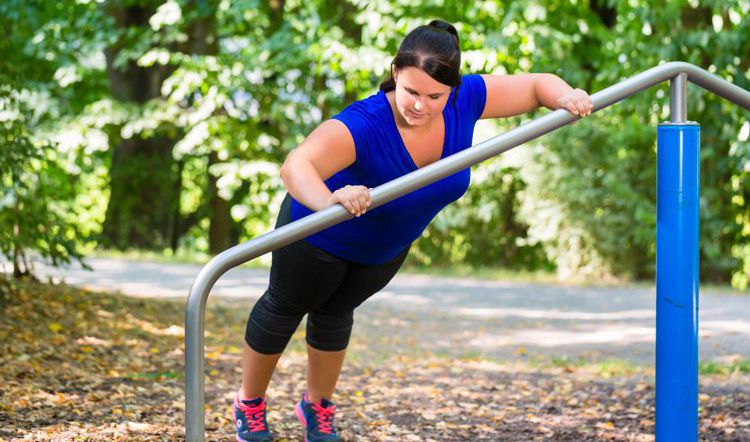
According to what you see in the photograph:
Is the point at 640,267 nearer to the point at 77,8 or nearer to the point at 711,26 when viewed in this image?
the point at 711,26

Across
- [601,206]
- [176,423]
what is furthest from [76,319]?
[601,206]

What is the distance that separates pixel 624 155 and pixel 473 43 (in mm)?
2476

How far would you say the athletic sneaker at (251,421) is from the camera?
326 centimetres

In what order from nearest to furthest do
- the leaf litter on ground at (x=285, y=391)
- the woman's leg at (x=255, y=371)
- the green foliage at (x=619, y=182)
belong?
the woman's leg at (x=255, y=371) < the leaf litter on ground at (x=285, y=391) < the green foliage at (x=619, y=182)

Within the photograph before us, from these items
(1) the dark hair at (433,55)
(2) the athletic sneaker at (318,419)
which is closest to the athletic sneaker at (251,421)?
(2) the athletic sneaker at (318,419)

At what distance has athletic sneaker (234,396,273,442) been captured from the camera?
326 cm

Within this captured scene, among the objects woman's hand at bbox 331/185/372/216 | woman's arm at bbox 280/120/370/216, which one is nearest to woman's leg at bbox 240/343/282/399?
woman's arm at bbox 280/120/370/216

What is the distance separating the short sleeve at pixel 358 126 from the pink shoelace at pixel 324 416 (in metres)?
1.00

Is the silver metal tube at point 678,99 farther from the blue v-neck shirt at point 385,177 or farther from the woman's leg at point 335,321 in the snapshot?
the woman's leg at point 335,321

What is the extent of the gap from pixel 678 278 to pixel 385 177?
817mm

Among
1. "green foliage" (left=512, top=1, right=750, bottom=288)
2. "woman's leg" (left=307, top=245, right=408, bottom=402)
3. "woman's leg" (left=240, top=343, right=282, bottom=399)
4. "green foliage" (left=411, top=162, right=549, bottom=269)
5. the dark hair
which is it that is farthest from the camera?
"green foliage" (left=411, top=162, right=549, bottom=269)

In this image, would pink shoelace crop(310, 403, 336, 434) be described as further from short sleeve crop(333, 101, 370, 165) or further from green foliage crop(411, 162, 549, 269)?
green foliage crop(411, 162, 549, 269)

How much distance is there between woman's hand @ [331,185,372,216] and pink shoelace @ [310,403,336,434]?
45.0 inches

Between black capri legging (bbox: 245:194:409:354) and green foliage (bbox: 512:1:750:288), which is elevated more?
green foliage (bbox: 512:1:750:288)
